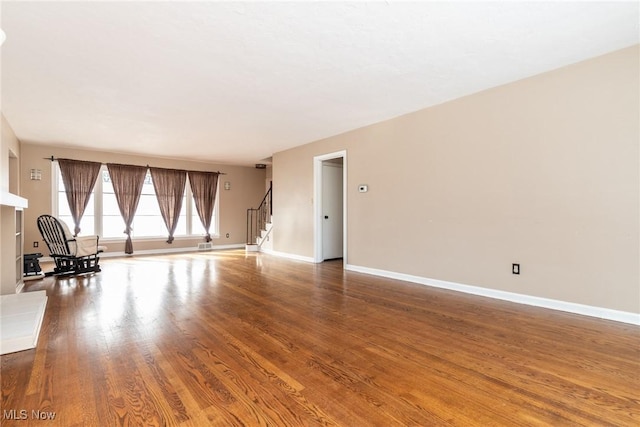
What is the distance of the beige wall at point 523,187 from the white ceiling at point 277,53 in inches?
12.4

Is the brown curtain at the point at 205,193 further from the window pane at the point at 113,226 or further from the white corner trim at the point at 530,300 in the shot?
the white corner trim at the point at 530,300

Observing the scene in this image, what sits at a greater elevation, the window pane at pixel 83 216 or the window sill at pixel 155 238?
the window pane at pixel 83 216

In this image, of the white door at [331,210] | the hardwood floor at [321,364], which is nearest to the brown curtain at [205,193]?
the white door at [331,210]

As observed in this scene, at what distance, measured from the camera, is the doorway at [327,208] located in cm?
645

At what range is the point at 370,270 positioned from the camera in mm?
5234

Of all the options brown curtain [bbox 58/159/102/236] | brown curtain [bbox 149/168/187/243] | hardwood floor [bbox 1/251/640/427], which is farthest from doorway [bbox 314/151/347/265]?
brown curtain [bbox 58/159/102/236]

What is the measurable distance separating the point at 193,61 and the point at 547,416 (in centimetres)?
377

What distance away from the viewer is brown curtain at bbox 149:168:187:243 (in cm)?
805

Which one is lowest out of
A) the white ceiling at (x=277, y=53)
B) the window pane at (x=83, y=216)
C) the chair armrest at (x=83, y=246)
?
the chair armrest at (x=83, y=246)

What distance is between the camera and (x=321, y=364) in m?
2.09

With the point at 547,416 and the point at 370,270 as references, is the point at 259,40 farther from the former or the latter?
the point at 370,270

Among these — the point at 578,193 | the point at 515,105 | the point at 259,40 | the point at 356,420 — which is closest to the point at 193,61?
the point at 259,40

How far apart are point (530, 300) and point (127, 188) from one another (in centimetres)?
843

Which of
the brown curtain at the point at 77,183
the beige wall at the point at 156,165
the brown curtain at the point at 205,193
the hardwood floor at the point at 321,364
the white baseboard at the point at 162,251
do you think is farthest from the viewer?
the brown curtain at the point at 205,193
